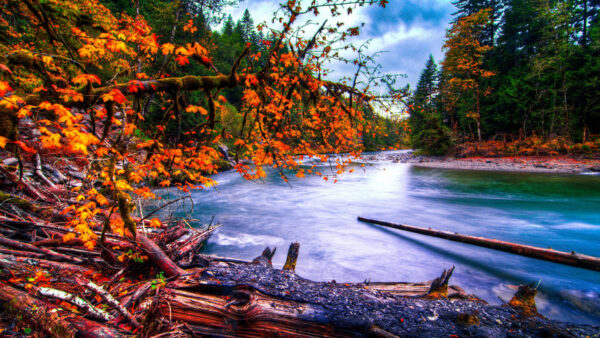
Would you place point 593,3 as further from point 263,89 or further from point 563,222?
point 263,89

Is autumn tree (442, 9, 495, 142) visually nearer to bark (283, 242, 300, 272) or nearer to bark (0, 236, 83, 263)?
bark (283, 242, 300, 272)

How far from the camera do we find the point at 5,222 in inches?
144

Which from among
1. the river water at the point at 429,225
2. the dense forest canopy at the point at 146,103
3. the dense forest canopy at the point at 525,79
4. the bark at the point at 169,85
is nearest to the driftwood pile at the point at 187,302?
the dense forest canopy at the point at 146,103

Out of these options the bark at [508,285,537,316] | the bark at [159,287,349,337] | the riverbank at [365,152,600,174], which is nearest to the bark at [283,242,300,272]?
the bark at [159,287,349,337]

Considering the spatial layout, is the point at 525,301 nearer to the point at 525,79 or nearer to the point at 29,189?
the point at 29,189

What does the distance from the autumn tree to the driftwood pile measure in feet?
102

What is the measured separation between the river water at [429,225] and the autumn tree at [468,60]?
1426 cm

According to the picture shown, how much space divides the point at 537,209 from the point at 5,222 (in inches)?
716

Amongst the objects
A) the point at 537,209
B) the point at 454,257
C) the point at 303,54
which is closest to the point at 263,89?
the point at 303,54

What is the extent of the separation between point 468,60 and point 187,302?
35083 millimetres

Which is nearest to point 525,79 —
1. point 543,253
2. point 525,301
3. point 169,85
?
point 543,253

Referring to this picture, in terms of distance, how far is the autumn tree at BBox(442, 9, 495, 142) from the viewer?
85.8 ft

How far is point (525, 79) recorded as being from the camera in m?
24.9

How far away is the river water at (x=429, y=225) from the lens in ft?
19.0
